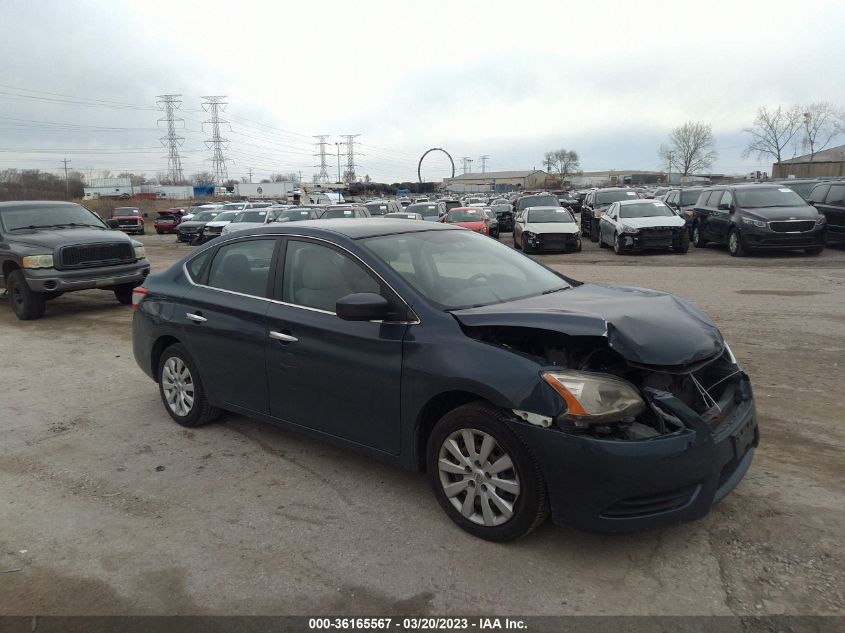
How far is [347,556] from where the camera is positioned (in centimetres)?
337

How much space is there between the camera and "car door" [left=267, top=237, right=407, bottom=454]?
3760mm

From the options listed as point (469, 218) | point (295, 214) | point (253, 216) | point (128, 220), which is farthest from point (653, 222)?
point (128, 220)

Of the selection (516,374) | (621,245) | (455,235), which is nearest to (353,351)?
(516,374)

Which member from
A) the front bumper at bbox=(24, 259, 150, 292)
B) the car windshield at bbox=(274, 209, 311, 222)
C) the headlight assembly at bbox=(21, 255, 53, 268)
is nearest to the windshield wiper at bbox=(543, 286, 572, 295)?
the front bumper at bbox=(24, 259, 150, 292)

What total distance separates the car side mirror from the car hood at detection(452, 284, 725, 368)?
1.39 ft

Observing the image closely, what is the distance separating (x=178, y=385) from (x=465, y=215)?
1750cm

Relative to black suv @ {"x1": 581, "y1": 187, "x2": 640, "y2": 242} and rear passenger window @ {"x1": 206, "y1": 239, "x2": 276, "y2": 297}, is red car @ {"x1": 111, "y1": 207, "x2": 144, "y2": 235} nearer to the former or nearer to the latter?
black suv @ {"x1": 581, "y1": 187, "x2": 640, "y2": 242}

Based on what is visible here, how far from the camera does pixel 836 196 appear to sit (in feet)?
56.5

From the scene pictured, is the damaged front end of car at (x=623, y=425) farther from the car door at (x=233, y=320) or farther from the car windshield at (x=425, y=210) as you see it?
the car windshield at (x=425, y=210)

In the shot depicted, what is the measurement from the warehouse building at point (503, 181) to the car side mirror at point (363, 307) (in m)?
110

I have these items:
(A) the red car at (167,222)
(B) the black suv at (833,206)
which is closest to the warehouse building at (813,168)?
(B) the black suv at (833,206)

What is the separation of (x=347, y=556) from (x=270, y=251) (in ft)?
7.38

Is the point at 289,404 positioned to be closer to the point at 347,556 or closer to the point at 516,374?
the point at 347,556

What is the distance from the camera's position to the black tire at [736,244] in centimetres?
1667
